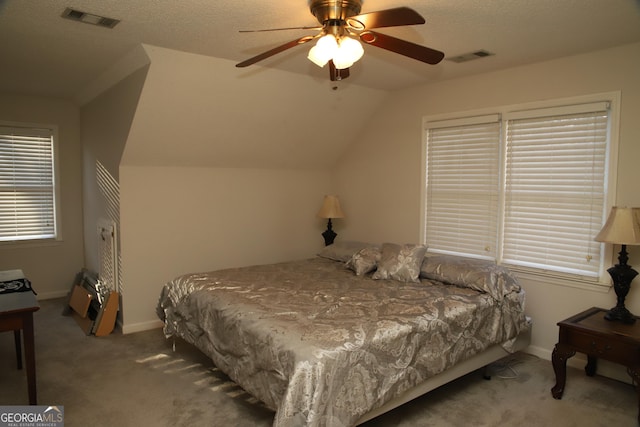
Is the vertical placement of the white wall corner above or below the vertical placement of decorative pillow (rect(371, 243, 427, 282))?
above

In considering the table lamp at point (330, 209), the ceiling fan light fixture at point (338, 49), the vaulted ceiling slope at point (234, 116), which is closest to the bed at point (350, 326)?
the table lamp at point (330, 209)

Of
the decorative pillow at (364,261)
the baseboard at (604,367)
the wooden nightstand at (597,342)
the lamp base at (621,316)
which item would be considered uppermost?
the decorative pillow at (364,261)

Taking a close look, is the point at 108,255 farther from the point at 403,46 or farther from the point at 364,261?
the point at 403,46

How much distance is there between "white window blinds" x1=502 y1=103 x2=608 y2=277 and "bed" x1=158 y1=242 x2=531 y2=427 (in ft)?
1.72

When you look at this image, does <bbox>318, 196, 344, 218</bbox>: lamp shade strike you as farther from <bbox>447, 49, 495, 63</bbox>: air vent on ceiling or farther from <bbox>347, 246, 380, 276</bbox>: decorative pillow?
<bbox>447, 49, 495, 63</bbox>: air vent on ceiling

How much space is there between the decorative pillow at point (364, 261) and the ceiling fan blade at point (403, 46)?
77.3 inches

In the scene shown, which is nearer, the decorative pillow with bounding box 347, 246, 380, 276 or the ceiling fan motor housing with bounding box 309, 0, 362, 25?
the ceiling fan motor housing with bounding box 309, 0, 362, 25

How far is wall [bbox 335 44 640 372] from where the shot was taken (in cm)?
303

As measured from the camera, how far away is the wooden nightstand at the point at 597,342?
101 inches

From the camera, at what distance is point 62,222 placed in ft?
17.0

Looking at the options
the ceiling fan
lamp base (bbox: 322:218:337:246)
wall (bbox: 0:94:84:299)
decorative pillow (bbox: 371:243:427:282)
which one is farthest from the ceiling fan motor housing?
wall (bbox: 0:94:84:299)

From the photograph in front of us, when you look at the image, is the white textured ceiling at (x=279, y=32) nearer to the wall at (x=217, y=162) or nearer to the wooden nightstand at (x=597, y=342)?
the wall at (x=217, y=162)

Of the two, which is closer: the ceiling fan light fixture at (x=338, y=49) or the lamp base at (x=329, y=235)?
the ceiling fan light fixture at (x=338, y=49)

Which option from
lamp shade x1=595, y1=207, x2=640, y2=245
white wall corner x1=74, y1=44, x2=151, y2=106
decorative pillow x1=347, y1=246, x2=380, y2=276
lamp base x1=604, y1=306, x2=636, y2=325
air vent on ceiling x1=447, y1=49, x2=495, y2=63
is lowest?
lamp base x1=604, y1=306, x2=636, y2=325
